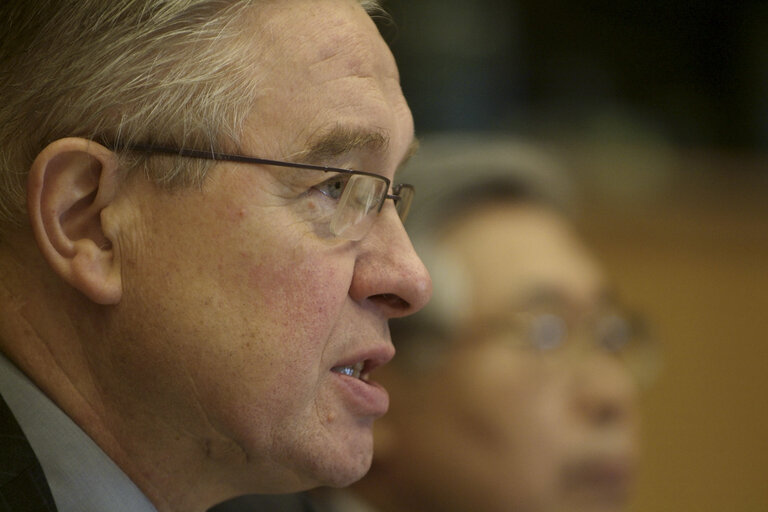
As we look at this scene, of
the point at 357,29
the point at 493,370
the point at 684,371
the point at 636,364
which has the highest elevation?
the point at 357,29

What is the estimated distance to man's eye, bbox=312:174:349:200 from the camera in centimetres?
112

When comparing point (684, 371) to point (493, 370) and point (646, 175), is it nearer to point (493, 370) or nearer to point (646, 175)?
point (646, 175)

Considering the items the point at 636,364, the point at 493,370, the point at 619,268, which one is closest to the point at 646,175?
Answer: the point at 619,268

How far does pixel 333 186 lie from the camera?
1135 millimetres

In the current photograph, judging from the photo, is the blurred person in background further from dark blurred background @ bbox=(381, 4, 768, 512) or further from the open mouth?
dark blurred background @ bbox=(381, 4, 768, 512)

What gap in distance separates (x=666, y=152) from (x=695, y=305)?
0.59 metres

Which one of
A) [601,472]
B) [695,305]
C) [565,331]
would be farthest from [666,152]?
[601,472]

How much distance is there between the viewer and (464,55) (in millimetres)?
2736

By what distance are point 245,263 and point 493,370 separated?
841mm

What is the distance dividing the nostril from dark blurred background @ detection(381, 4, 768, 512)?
4.73ft

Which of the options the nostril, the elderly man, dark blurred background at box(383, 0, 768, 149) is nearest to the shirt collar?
the elderly man

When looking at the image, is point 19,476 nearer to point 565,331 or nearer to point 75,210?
point 75,210

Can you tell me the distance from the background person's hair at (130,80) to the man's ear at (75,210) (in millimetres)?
28

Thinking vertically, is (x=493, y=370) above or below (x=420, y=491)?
above
